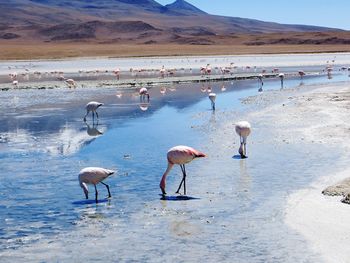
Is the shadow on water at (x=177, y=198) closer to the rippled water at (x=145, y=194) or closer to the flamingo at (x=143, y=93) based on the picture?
the rippled water at (x=145, y=194)

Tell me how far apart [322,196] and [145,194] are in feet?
8.72

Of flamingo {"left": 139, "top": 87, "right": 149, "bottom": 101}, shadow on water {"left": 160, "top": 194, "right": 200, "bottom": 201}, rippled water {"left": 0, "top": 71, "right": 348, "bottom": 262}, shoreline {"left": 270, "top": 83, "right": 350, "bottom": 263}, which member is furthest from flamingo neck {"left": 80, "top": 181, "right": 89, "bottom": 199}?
flamingo {"left": 139, "top": 87, "right": 149, "bottom": 101}

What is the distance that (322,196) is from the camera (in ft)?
32.1

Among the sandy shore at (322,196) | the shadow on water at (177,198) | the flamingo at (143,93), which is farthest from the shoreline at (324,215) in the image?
the flamingo at (143,93)

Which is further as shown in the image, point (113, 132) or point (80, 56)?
point (80, 56)

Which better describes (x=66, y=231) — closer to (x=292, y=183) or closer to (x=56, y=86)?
(x=292, y=183)

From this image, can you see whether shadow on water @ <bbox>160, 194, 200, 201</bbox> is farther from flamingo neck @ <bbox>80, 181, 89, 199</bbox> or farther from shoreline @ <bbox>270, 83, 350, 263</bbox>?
shoreline @ <bbox>270, 83, 350, 263</bbox>

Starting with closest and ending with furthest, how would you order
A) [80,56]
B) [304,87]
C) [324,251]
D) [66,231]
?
[324,251]
[66,231]
[304,87]
[80,56]

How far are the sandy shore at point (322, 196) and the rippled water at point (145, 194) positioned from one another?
0.21m

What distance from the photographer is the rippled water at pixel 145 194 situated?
775cm

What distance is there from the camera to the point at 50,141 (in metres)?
16.0

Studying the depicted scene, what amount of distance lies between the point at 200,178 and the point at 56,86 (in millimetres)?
23542

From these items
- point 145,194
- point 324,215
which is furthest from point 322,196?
point 145,194

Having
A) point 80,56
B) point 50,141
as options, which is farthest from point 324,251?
point 80,56
